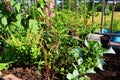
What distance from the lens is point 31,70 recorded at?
2896 millimetres

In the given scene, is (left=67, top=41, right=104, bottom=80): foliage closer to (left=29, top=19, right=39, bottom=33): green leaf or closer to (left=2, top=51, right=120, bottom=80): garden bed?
(left=2, top=51, right=120, bottom=80): garden bed

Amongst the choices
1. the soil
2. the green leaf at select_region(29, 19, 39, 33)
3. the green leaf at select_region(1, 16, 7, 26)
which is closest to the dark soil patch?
the soil

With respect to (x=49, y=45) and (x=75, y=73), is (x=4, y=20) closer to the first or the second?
(x=49, y=45)

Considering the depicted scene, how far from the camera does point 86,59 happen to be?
278 centimetres

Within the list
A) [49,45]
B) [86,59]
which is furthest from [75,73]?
[49,45]

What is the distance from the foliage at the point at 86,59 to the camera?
2.72 m

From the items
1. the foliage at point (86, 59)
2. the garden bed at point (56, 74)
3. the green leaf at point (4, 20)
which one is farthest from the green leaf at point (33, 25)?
the foliage at point (86, 59)

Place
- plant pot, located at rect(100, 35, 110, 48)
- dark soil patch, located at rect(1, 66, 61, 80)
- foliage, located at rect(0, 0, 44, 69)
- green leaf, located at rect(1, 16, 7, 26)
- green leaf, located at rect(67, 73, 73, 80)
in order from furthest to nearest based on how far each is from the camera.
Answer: green leaf, located at rect(1, 16, 7, 26), plant pot, located at rect(100, 35, 110, 48), foliage, located at rect(0, 0, 44, 69), dark soil patch, located at rect(1, 66, 61, 80), green leaf, located at rect(67, 73, 73, 80)

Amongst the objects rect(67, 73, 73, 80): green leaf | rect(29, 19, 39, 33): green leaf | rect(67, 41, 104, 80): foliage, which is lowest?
rect(67, 73, 73, 80): green leaf

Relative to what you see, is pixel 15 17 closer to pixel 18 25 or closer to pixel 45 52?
pixel 18 25

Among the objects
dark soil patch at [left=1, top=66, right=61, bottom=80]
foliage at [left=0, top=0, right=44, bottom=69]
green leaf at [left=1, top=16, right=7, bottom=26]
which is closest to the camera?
dark soil patch at [left=1, top=66, right=61, bottom=80]

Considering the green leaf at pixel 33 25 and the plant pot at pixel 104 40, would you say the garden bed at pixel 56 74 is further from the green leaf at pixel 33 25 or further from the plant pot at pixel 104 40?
the green leaf at pixel 33 25

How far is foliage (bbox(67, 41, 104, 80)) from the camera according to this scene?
8.92 feet

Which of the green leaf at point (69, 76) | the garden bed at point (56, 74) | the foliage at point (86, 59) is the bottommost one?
the garden bed at point (56, 74)
